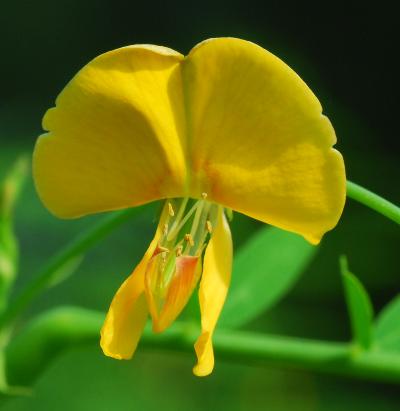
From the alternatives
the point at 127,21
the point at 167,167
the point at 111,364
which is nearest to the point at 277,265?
the point at 167,167

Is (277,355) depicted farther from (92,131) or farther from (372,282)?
(372,282)

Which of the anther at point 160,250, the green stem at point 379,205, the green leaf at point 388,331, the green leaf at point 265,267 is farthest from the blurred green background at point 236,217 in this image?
the green stem at point 379,205

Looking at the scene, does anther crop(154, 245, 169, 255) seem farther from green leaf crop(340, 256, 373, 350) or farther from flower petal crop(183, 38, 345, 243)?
green leaf crop(340, 256, 373, 350)

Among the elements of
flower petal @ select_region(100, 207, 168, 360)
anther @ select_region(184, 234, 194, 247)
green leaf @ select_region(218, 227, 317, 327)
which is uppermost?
anther @ select_region(184, 234, 194, 247)

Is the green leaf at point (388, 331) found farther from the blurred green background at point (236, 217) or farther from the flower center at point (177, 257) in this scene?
the blurred green background at point (236, 217)

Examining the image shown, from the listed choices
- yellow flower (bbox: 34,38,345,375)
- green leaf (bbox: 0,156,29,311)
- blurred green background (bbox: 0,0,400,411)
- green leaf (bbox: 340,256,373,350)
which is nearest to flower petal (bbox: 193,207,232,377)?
yellow flower (bbox: 34,38,345,375)
